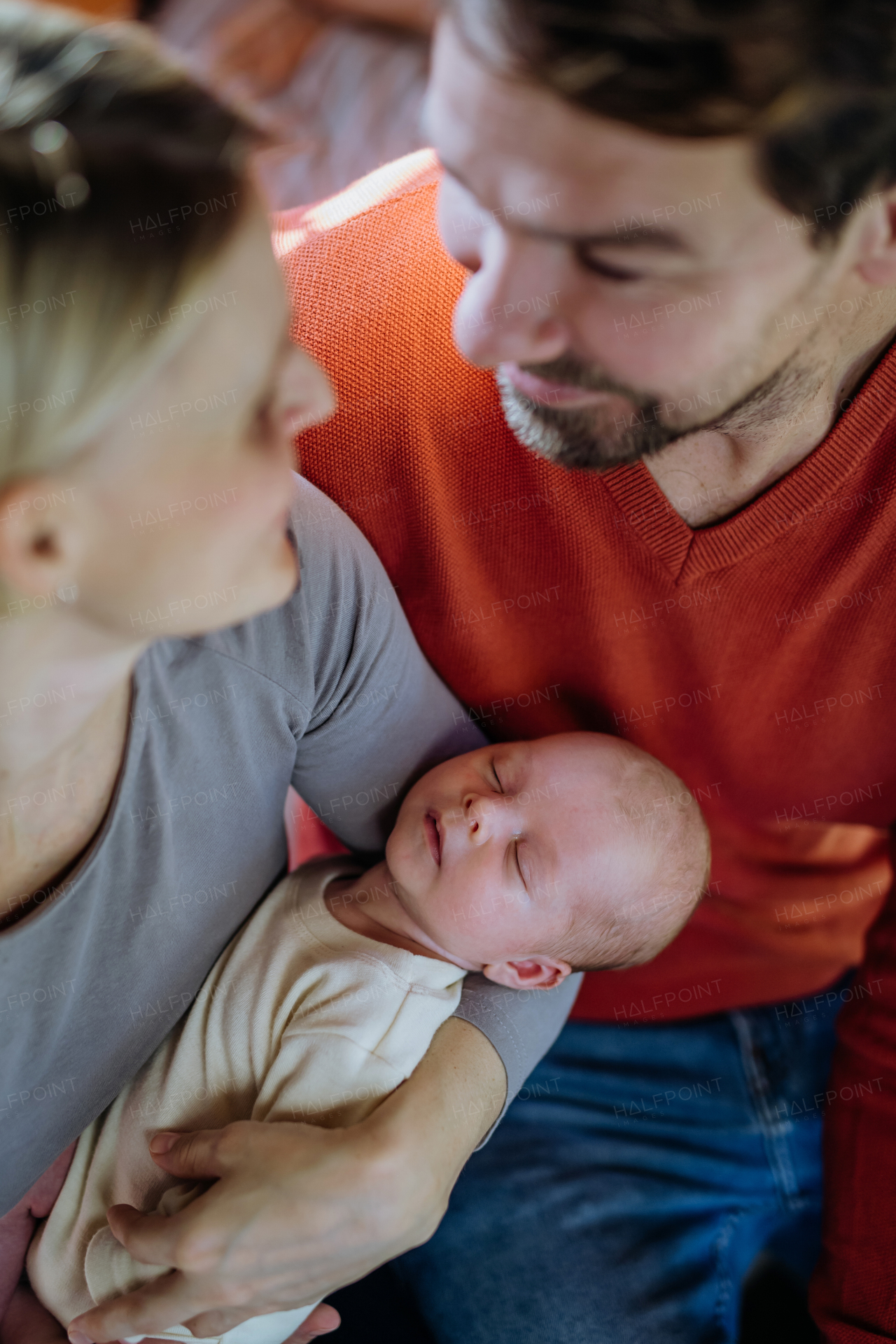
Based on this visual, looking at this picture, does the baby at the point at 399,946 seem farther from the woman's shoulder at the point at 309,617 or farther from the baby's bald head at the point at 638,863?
the woman's shoulder at the point at 309,617

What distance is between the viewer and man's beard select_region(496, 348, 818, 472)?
1060 mm

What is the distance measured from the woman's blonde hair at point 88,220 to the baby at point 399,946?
73cm

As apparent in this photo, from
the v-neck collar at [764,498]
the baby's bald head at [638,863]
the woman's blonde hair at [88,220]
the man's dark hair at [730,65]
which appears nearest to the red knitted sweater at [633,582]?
the v-neck collar at [764,498]

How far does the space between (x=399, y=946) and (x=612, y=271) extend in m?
0.87

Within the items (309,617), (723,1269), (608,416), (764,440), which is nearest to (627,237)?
(608,416)

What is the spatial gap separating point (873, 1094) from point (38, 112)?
1413mm

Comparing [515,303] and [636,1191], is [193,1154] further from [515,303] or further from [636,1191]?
[515,303]

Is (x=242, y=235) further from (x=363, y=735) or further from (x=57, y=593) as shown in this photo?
(x=363, y=735)

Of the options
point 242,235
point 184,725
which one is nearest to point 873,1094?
point 184,725

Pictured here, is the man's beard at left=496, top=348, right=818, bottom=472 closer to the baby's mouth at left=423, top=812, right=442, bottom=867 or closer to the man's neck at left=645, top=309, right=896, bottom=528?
the man's neck at left=645, top=309, right=896, bottom=528

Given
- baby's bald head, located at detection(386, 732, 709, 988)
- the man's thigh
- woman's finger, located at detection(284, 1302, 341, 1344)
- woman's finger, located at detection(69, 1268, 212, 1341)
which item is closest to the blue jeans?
the man's thigh

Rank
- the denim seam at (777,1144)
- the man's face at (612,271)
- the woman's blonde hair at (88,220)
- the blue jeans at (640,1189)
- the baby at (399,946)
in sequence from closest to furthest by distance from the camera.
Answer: the woman's blonde hair at (88,220) < the man's face at (612,271) < the baby at (399,946) < the blue jeans at (640,1189) < the denim seam at (777,1144)

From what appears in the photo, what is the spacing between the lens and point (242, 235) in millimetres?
780

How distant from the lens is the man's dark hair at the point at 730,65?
78 cm
